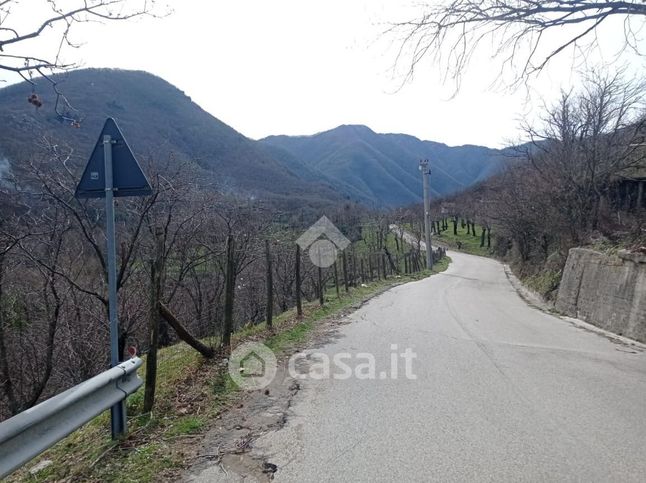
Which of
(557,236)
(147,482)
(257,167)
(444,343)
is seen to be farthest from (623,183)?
(257,167)

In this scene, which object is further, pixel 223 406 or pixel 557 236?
pixel 557 236

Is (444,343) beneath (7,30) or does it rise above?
beneath

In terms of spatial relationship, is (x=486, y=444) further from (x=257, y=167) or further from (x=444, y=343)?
(x=257, y=167)

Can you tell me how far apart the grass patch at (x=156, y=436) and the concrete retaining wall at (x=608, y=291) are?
27.2 feet

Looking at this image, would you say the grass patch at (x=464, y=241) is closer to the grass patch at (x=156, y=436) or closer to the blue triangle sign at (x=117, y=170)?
the grass patch at (x=156, y=436)

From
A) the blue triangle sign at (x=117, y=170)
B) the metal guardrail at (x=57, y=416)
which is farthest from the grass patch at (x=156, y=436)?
the blue triangle sign at (x=117, y=170)

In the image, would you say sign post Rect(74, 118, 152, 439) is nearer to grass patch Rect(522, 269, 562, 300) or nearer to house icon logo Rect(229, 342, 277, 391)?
house icon logo Rect(229, 342, 277, 391)

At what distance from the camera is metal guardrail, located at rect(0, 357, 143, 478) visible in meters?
3.10

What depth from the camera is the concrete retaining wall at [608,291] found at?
988cm

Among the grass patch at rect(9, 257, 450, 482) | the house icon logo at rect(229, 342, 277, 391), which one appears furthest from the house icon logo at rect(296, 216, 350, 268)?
the grass patch at rect(9, 257, 450, 482)

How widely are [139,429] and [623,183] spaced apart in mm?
28539

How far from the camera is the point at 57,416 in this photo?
11.9 feet

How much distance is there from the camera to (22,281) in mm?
14039

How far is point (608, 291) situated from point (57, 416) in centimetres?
1179
